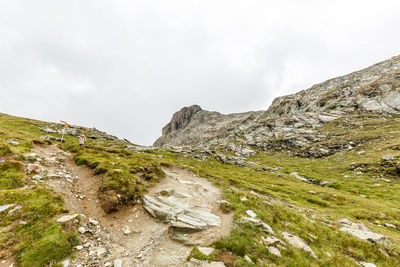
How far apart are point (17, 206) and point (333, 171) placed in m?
53.3

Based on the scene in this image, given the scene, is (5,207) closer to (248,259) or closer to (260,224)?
(248,259)

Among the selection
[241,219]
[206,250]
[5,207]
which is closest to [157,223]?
[206,250]

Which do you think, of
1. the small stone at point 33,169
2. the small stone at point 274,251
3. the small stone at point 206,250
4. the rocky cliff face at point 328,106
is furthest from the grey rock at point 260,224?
the rocky cliff face at point 328,106

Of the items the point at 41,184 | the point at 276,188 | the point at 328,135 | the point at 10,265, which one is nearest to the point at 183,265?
the point at 10,265

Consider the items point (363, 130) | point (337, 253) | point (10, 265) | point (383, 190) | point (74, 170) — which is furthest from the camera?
point (363, 130)

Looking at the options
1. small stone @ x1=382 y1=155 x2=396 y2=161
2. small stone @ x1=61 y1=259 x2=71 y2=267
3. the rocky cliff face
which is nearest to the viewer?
small stone @ x1=61 y1=259 x2=71 y2=267

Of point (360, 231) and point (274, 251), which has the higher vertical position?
point (274, 251)

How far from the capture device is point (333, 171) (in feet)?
121

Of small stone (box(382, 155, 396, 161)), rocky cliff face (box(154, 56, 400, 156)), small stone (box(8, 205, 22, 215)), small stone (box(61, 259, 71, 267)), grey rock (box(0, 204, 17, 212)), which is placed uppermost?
rocky cliff face (box(154, 56, 400, 156))

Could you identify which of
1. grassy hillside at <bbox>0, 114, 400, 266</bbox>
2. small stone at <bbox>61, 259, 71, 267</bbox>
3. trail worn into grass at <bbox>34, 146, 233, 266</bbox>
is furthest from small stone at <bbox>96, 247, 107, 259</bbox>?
grassy hillside at <bbox>0, 114, 400, 266</bbox>

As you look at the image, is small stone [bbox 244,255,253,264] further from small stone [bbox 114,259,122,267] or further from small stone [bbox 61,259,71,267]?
small stone [bbox 61,259,71,267]

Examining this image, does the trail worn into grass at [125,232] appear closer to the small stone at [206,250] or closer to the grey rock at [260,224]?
the small stone at [206,250]

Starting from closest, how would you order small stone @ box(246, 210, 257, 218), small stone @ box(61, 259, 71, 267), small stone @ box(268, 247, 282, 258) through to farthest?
small stone @ box(61, 259, 71, 267), small stone @ box(268, 247, 282, 258), small stone @ box(246, 210, 257, 218)

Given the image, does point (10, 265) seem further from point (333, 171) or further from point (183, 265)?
point (333, 171)
